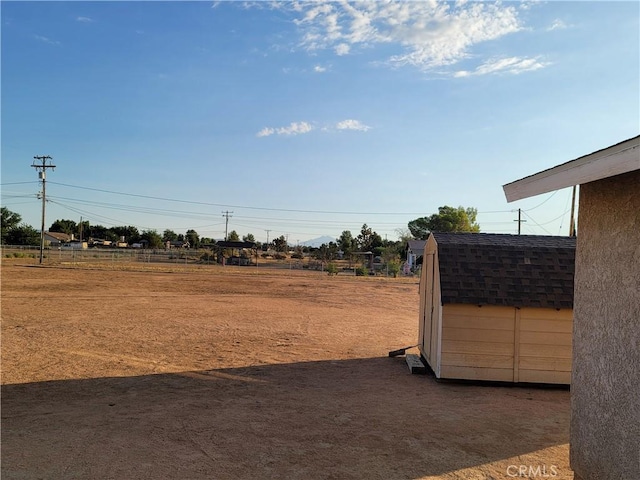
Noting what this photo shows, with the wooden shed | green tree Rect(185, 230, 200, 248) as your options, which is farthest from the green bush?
green tree Rect(185, 230, 200, 248)

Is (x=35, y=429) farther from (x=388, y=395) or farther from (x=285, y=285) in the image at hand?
(x=285, y=285)

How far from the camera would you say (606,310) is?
388 centimetres

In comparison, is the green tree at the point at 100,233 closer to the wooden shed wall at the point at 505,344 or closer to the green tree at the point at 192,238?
the green tree at the point at 192,238

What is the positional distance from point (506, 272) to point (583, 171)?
19.6 ft

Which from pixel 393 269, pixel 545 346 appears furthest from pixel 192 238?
pixel 545 346

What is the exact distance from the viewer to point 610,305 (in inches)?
151

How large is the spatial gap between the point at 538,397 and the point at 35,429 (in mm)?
7779

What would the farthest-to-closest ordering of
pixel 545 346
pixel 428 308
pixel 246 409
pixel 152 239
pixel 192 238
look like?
pixel 192 238 → pixel 152 239 → pixel 428 308 → pixel 545 346 → pixel 246 409

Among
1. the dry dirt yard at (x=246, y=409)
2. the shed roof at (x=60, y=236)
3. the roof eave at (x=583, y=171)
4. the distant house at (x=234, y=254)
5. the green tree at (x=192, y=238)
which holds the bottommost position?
the dry dirt yard at (x=246, y=409)

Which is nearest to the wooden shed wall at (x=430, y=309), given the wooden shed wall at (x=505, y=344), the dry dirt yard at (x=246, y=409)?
the wooden shed wall at (x=505, y=344)

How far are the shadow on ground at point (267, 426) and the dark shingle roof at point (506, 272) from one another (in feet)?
5.52

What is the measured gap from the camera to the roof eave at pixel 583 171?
3.06 metres

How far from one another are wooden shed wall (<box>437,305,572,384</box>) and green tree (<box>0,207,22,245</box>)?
96563mm

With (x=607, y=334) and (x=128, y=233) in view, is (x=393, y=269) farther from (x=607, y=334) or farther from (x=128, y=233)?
(x=128, y=233)
